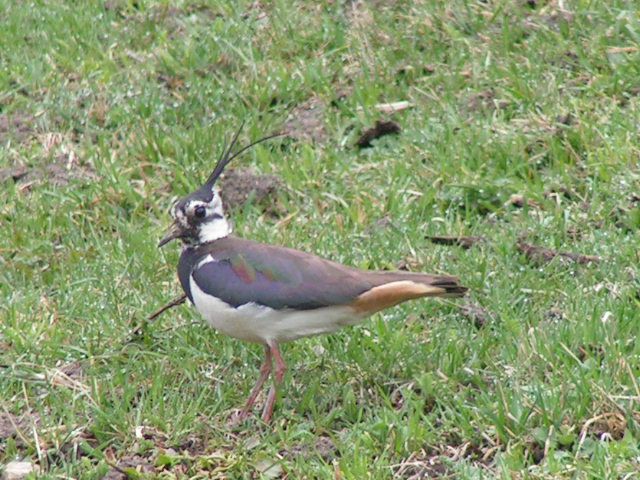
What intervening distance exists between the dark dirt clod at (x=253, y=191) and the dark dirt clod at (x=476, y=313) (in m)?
1.77

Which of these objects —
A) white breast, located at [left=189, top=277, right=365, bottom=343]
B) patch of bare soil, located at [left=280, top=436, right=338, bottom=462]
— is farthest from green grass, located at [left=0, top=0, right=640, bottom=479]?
white breast, located at [left=189, top=277, right=365, bottom=343]

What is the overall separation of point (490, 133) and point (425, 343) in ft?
7.22

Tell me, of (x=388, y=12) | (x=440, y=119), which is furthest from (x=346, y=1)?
(x=440, y=119)

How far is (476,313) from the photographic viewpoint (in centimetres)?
623

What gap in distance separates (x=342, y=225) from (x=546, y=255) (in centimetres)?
123

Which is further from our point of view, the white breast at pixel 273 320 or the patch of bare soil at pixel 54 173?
the patch of bare soil at pixel 54 173

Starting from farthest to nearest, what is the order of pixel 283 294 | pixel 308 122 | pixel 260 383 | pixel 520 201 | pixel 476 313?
pixel 308 122
pixel 520 201
pixel 476 313
pixel 260 383
pixel 283 294

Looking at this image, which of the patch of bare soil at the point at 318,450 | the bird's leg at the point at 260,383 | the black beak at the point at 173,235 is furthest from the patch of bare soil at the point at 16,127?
the patch of bare soil at the point at 318,450

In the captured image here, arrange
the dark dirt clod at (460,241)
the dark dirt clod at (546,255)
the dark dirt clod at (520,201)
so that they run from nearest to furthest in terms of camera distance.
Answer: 1. the dark dirt clod at (546,255)
2. the dark dirt clod at (460,241)
3. the dark dirt clod at (520,201)

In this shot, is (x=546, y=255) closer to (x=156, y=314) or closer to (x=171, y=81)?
(x=156, y=314)

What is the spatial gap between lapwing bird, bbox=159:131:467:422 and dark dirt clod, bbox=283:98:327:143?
8.64 feet

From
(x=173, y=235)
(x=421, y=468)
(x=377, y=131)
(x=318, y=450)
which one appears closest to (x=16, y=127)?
(x=377, y=131)

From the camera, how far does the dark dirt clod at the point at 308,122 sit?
846cm

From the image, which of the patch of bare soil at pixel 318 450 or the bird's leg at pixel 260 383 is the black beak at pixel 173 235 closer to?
the bird's leg at pixel 260 383
